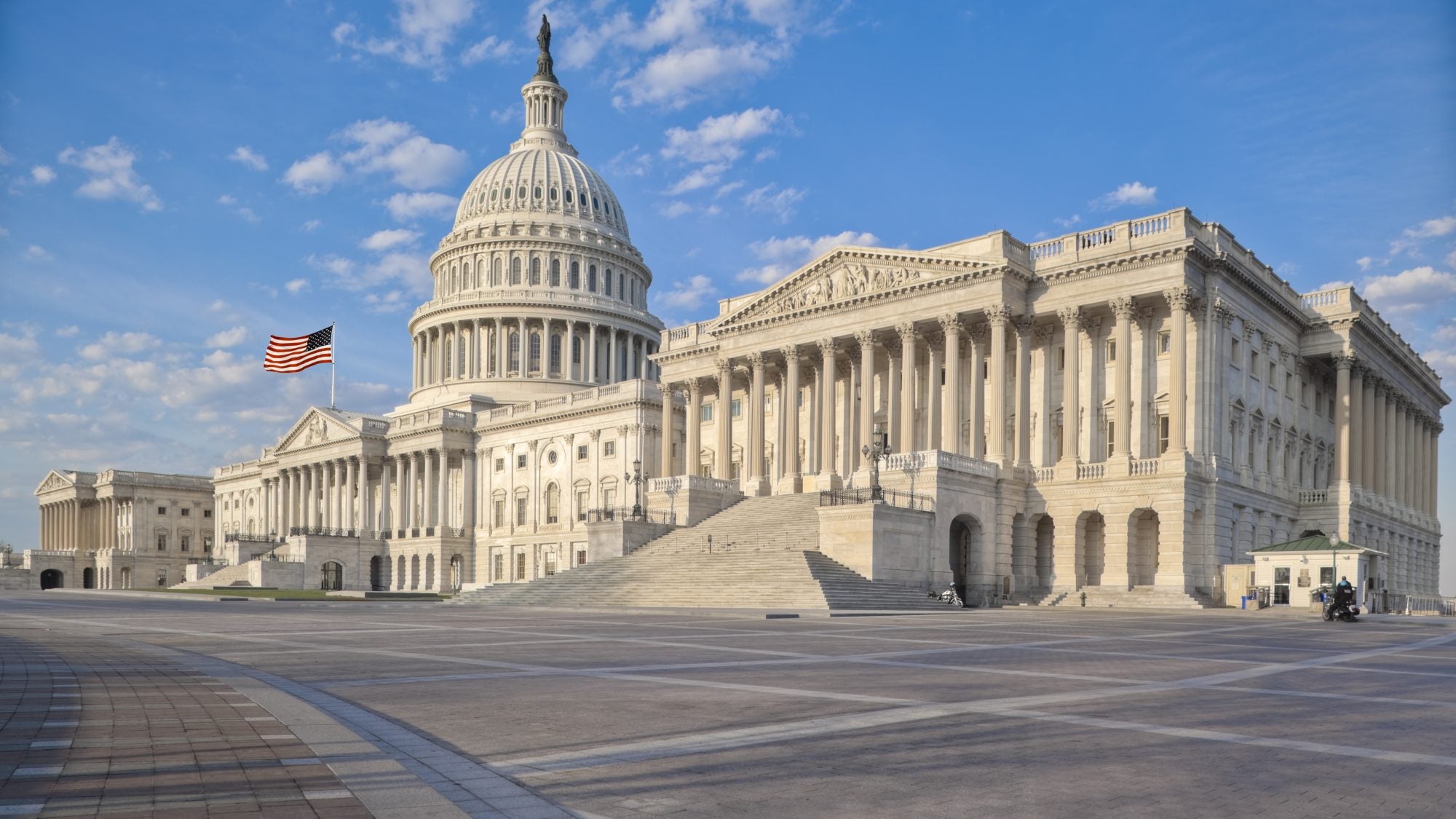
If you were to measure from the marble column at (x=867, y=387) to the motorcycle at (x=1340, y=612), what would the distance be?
26.9 metres

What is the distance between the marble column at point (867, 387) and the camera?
6712 cm

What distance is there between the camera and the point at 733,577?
2048 inches

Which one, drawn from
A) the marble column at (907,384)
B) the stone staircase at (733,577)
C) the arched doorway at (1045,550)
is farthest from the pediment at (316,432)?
the arched doorway at (1045,550)

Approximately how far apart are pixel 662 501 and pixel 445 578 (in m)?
45.5

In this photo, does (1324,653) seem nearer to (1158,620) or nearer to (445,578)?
(1158,620)

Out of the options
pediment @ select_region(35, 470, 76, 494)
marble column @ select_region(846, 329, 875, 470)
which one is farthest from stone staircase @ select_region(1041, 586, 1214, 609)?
pediment @ select_region(35, 470, 76, 494)

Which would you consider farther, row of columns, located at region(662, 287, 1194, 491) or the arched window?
the arched window

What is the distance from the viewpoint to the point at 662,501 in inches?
2844

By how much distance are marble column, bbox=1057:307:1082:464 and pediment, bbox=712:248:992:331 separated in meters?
5.29

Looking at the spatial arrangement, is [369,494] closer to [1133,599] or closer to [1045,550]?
[1045,550]

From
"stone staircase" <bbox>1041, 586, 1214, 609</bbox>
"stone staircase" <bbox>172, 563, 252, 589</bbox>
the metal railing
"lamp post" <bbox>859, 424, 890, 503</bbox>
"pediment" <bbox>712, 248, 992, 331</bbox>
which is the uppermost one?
"pediment" <bbox>712, 248, 992, 331</bbox>

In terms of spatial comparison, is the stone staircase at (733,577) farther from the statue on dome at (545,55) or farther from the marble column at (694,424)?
the statue on dome at (545,55)

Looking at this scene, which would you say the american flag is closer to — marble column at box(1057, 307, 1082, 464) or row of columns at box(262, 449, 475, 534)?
row of columns at box(262, 449, 475, 534)

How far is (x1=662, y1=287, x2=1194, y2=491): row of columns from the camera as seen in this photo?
194 ft
